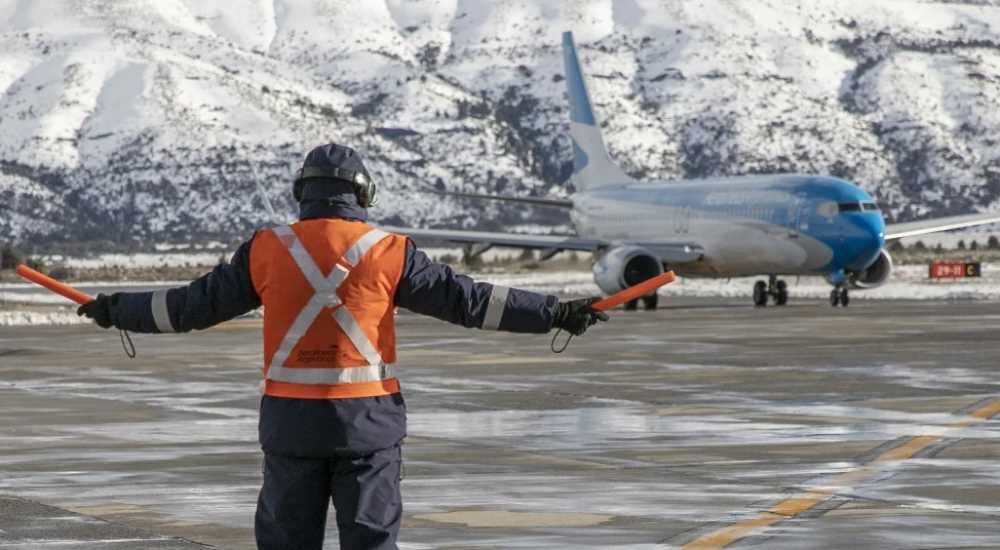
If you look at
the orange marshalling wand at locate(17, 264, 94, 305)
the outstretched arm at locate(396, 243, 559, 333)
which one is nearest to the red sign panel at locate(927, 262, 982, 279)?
the orange marshalling wand at locate(17, 264, 94, 305)

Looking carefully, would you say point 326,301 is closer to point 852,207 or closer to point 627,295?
point 627,295

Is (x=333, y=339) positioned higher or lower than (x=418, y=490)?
higher

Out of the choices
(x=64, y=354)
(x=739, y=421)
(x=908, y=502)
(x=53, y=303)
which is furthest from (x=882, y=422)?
(x=53, y=303)

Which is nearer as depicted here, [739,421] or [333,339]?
[333,339]

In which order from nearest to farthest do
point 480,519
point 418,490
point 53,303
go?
point 480,519 → point 418,490 → point 53,303

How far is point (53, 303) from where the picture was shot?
58406mm

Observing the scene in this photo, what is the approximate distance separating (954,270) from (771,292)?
76.8ft

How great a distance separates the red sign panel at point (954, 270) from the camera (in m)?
73.4

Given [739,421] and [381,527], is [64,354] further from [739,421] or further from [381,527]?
[381,527]

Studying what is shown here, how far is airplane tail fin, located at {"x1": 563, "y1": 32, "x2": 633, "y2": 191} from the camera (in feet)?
220

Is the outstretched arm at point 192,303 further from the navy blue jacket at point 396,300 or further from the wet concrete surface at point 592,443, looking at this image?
the wet concrete surface at point 592,443

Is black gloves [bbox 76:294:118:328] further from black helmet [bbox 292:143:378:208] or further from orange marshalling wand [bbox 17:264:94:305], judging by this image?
black helmet [bbox 292:143:378:208]

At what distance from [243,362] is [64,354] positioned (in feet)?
12.9

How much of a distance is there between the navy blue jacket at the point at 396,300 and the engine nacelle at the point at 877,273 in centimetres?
4476
